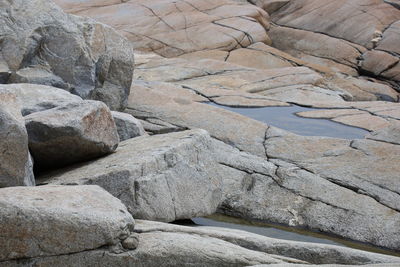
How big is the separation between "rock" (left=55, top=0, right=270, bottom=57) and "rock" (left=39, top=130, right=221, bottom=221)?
892 centimetres

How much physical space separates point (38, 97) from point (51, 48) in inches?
56.3

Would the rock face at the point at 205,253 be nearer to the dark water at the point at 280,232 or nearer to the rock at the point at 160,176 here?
the rock at the point at 160,176

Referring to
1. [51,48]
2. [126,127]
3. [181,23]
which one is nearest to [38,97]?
[126,127]

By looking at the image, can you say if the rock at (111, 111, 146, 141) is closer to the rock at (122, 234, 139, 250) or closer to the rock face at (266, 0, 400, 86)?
the rock at (122, 234, 139, 250)

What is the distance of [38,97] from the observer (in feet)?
15.7

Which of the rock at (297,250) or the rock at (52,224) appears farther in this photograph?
the rock at (297,250)

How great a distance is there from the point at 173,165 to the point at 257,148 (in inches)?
63.9

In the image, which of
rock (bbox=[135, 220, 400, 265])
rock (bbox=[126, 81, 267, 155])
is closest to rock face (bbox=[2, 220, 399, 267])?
rock (bbox=[135, 220, 400, 265])

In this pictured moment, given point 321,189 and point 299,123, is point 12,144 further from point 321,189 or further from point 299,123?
point 299,123

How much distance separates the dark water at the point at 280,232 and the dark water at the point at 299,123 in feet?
5.46

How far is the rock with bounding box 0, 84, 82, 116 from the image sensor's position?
4.61 metres

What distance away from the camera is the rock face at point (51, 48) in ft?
19.4

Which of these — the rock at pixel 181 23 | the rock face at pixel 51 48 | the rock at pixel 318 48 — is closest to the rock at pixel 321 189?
the rock face at pixel 51 48

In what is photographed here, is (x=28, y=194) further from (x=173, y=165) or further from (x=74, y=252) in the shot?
(x=173, y=165)
